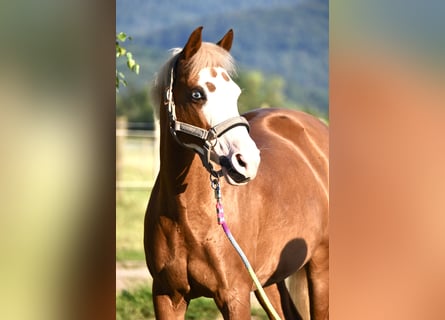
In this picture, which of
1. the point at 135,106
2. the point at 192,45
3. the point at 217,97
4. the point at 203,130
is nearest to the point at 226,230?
the point at 203,130

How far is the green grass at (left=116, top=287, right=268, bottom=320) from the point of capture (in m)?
3.93

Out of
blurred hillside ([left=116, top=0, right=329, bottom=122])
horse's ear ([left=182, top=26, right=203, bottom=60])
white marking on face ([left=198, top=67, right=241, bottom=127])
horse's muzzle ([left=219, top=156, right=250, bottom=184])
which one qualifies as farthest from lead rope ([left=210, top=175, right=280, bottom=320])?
horse's ear ([left=182, top=26, right=203, bottom=60])

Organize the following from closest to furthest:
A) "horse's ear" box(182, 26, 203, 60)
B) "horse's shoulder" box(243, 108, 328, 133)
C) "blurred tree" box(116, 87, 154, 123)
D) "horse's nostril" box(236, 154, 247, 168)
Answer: "horse's nostril" box(236, 154, 247, 168) < "horse's ear" box(182, 26, 203, 60) < "blurred tree" box(116, 87, 154, 123) < "horse's shoulder" box(243, 108, 328, 133)

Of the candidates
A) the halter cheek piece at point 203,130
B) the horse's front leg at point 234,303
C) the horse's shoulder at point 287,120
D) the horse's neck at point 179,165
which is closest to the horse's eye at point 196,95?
the halter cheek piece at point 203,130

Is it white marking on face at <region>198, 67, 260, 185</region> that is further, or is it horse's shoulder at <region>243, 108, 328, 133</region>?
horse's shoulder at <region>243, 108, 328, 133</region>

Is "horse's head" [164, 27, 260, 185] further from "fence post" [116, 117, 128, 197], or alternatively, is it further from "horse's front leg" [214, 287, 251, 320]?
"horse's front leg" [214, 287, 251, 320]

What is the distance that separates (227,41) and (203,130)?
54 centimetres

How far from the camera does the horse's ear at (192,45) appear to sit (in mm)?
3715

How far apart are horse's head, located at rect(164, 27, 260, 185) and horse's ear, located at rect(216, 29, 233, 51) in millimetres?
131

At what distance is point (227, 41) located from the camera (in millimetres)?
3916

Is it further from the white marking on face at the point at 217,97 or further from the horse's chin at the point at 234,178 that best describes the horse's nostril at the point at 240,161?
the white marking on face at the point at 217,97
